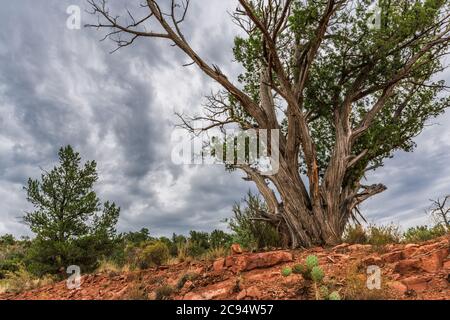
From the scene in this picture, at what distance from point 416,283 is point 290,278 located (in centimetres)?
173

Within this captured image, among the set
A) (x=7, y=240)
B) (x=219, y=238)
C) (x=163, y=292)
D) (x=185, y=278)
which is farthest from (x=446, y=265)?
(x=7, y=240)

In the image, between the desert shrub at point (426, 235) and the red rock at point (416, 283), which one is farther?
the desert shrub at point (426, 235)

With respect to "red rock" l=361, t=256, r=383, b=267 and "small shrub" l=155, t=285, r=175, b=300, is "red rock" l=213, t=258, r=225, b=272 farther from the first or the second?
"red rock" l=361, t=256, r=383, b=267

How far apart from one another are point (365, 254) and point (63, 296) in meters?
6.10

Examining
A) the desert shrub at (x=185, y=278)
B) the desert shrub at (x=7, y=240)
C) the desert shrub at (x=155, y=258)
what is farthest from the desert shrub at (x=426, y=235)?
the desert shrub at (x=7, y=240)

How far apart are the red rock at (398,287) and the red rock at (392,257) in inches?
39.3

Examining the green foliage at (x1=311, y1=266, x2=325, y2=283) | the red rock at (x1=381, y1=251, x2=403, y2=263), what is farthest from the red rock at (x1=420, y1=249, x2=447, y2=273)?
the green foliage at (x1=311, y1=266, x2=325, y2=283)

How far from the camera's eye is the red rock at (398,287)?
15.5ft

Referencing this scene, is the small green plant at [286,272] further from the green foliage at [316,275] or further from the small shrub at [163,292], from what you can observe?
the small shrub at [163,292]

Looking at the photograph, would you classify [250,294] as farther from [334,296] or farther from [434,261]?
[434,261]

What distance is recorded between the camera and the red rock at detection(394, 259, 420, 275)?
528cm

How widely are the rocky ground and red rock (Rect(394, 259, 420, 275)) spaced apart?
13 millimetres

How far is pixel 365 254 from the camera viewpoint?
6.54 meters
